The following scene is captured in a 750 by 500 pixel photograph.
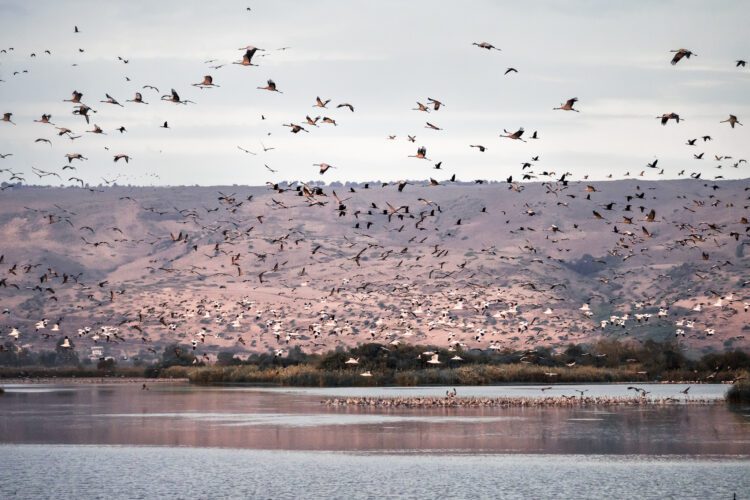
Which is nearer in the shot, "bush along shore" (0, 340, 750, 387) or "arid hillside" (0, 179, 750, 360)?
"bush along shore" (0, 340, 750, 387)

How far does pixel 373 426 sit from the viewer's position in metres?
45.7

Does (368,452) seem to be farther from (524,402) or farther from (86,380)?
(86,380)

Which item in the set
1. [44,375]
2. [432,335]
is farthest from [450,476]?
[432,335]

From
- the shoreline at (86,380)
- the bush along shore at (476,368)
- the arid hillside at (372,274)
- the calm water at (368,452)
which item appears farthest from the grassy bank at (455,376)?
the arid hillside at (372,274)

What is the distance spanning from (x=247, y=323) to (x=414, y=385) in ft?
174

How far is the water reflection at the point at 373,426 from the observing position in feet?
127

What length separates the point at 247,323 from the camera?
12356cm

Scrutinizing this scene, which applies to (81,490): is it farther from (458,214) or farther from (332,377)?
(458,214)

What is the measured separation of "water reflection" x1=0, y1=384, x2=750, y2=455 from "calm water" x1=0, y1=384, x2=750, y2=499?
0.07 metres

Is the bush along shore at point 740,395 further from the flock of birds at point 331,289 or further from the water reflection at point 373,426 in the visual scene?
the flock of birds at point 331,289

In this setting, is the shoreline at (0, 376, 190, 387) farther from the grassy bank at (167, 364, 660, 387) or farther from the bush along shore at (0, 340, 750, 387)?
Result: the grassy bank at (167, 364, 660, 387)

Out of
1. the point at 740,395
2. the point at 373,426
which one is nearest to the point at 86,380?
the point at 373,426

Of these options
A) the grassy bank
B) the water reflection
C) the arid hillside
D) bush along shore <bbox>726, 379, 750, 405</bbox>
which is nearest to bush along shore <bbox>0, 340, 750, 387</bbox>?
the grassy bank

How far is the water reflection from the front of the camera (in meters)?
38.6
